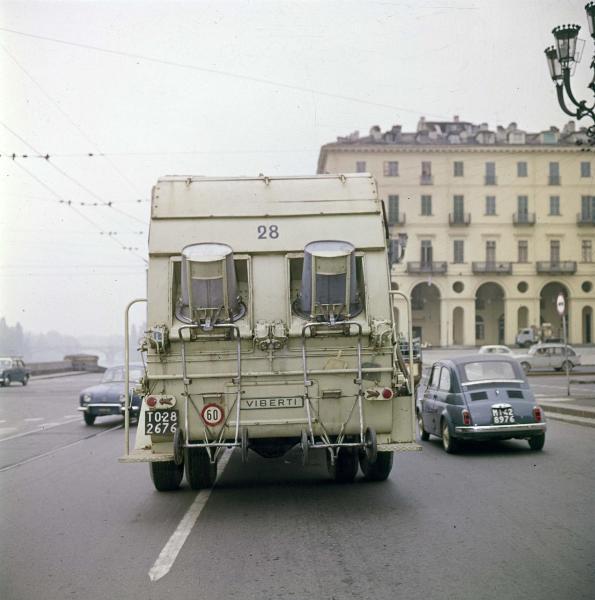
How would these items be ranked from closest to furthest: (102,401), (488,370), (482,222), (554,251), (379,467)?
(379,467)
(488,370)
(102,401)
(554,251)
(482,222)

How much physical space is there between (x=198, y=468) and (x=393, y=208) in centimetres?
6903

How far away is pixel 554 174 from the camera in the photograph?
2963 inches

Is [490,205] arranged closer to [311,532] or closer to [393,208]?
[393,208]

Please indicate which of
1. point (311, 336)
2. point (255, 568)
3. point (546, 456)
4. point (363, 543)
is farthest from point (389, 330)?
point (546, 456)

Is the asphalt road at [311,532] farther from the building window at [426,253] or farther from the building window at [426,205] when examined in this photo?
the building window at [426,205]

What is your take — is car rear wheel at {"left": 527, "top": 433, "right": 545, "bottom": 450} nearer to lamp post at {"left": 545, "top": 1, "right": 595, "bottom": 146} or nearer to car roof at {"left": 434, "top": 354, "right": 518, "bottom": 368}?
car roof at {"left": 434, "top": 354, "right": 518, "bottom": 368}

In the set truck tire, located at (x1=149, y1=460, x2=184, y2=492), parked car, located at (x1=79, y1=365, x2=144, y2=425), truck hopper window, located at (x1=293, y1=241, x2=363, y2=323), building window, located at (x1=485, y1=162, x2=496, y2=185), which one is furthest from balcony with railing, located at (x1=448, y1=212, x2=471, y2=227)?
truck hopper window, located at (x1=293, y1=241, x2=363, y2=323)

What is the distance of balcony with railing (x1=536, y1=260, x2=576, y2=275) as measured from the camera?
2813 inches

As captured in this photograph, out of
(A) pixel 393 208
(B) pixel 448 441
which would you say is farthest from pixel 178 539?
(A) pixel 393 208

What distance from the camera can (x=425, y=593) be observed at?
17.7 feet

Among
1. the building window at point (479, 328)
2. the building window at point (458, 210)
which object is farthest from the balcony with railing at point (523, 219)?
the building window at point (479, 328)

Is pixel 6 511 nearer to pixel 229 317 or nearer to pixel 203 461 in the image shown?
pixel 203 461

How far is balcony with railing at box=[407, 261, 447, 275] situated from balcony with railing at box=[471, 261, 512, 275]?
3.07m

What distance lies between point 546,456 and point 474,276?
65.1 meters
